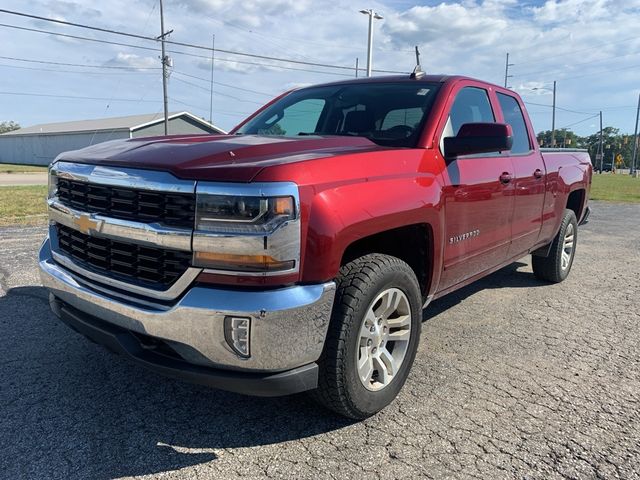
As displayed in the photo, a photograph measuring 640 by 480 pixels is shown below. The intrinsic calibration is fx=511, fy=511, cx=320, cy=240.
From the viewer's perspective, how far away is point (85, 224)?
2.67 m

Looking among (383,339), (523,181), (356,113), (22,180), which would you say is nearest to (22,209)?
(356,113)

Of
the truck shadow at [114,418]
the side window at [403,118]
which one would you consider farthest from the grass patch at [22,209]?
the side window at [403,118]

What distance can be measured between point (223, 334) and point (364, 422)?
1.07 metres

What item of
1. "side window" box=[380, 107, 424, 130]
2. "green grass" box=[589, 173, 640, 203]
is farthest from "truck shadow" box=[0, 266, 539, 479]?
"green grass" box=[589, 173, 640, 203]

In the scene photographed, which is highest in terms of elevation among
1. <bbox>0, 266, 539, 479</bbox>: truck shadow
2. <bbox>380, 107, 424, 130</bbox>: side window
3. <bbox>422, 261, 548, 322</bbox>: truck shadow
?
<bbox>380, 107, 424, 130</bbox>: side window

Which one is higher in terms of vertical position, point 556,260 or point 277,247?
point 277,247

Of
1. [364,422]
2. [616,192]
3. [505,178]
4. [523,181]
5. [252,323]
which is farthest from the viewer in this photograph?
[616,192]

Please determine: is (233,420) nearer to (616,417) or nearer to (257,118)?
(616,417)

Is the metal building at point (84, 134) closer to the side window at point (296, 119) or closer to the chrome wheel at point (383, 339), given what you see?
the side window at point (296, 119)

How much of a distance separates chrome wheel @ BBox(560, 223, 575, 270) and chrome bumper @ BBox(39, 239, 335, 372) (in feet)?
14.4

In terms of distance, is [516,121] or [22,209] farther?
[22,209]

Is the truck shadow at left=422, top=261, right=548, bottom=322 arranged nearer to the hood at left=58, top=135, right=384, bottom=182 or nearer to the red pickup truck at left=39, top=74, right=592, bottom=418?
the red pickup truck at left=39, top=74, right=592, bottom=418

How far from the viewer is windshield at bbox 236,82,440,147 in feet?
11.4

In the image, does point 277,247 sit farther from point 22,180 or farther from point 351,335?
point 22,180
